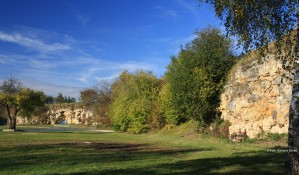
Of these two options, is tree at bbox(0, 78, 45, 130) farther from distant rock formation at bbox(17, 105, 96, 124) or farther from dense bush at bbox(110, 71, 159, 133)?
distant rock formation at bbox(17, 105, 96, 124)

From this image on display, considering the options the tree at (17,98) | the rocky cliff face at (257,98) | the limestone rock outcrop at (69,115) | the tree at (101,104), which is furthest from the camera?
the limestone rock outcrop at (69,115)

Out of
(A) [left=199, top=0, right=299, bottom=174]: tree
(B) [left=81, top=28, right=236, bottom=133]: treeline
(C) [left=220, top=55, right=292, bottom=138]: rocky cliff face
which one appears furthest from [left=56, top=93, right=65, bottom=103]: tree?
(A) [left=199, top=0, right=299, bottom=174]: tree

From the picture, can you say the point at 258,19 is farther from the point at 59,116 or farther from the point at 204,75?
the point at 59,116

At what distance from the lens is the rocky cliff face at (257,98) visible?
80.1ft

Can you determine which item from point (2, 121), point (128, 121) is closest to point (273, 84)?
point (128, 121)

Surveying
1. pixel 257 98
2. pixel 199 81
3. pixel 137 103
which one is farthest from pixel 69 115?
pixel 257 98

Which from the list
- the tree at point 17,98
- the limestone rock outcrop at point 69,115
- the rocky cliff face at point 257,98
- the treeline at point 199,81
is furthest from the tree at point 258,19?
the limestone rock outcrop at point 69,115

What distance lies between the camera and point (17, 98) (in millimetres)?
51844

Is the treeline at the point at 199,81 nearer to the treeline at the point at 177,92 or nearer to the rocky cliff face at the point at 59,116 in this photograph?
the treeline at the point at 177,92

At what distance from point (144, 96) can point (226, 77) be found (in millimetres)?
15928

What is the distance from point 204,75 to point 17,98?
109 feet

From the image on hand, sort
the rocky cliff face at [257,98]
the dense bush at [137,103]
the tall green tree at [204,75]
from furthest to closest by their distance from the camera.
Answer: the dense bush at [137,103] → the tall green tree at [204,75] → the rocky cliff face at [257,98]

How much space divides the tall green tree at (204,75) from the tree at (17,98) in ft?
97.4

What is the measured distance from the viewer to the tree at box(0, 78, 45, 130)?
5203 cm
